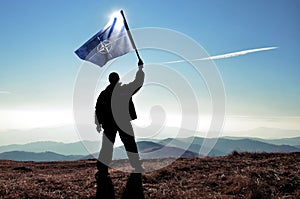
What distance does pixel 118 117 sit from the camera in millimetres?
10523

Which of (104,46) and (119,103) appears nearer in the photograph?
(119,103)

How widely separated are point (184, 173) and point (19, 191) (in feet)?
21.0

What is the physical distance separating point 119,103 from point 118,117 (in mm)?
465

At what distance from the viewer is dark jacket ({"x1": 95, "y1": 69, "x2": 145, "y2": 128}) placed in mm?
10508

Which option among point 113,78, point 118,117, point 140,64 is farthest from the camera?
point 140,64

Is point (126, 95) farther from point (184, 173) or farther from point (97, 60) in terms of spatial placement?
point (184, 173)

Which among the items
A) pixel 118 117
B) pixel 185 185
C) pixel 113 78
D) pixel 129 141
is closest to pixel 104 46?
pixel 113 78

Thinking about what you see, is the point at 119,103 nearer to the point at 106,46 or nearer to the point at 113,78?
the point at 113,78

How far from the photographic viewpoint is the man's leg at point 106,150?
10.4 meters

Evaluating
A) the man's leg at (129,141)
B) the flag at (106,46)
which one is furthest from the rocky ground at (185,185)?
the flag at (106,46)

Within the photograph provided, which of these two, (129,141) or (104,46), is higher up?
(104,46)

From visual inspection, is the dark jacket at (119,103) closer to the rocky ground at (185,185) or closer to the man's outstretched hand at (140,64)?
the man's outstretched hand at (140,64)

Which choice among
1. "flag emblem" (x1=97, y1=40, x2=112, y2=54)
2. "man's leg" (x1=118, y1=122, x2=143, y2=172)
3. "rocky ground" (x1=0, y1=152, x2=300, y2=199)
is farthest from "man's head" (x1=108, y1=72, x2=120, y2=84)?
"rocky ground" (x1=0, y1=152, x2=300, y2=199)

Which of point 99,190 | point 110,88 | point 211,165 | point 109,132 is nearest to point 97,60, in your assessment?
point 110,88
